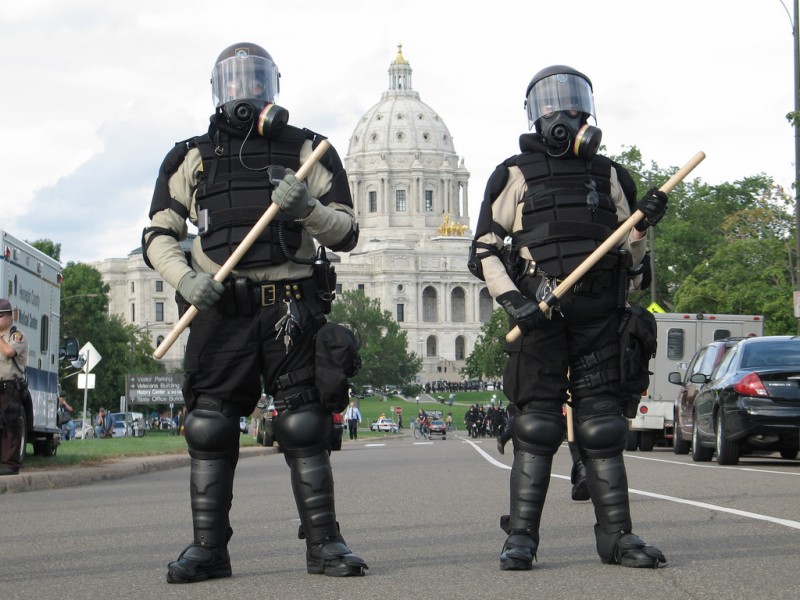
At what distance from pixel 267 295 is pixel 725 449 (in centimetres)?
1183

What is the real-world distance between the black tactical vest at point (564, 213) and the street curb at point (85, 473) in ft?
28.2

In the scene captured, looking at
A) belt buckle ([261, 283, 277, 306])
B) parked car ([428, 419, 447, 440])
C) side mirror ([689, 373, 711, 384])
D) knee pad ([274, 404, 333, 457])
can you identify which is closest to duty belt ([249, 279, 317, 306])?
belt buckle ([261, 283, 277, 306])

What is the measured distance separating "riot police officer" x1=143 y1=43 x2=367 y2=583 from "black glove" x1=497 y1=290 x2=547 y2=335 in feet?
2.35

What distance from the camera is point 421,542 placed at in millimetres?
8062

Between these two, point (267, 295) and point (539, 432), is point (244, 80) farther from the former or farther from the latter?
point (539, 432)

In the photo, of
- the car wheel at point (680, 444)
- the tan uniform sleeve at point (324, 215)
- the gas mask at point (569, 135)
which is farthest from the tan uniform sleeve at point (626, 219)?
the car wheel at point (680, 444)

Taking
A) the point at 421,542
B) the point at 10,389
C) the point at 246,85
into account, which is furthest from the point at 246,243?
the point at 10,389

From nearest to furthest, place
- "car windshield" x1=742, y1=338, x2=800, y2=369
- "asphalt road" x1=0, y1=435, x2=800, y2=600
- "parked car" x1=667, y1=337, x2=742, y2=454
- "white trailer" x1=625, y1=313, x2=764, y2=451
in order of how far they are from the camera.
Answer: "asphalt road" x1=0, y1=435, x2=800, y2=600 < "car windshield" x1=742, y1=338, x2=800, y2=369 < "parked car" x1=667, y1=337, x2=742, y2=454 < "white trailer" x1=625, y1=313, x2=764, y2=451

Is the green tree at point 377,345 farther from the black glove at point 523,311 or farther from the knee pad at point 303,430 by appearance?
the knee pad at point 303,430

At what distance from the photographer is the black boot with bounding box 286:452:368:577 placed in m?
6.43

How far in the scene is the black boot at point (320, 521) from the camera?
643 cm

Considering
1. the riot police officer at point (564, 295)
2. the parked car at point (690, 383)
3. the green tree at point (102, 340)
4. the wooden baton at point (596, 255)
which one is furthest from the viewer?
the green tree at point (102, 340)

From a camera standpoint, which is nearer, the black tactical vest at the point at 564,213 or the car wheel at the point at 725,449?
the black tactical vest at the point at 564,213

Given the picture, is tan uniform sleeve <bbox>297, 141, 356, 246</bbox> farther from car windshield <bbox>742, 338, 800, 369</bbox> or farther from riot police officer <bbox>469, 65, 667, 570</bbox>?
car windshield <bbox>742, 338, 800, 369</bbox>
